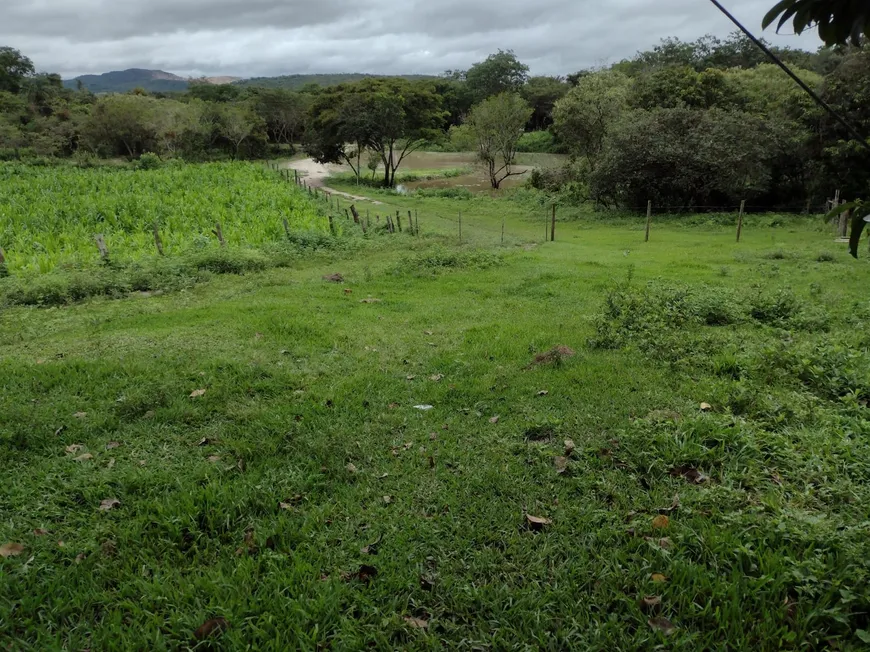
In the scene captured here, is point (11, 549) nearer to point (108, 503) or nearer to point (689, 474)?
point (108, 503)

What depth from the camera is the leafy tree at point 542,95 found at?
64.7 metres

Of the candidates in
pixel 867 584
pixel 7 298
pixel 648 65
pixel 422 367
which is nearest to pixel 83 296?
pixel 7 298

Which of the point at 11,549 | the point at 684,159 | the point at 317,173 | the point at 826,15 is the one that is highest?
the point at 684,159

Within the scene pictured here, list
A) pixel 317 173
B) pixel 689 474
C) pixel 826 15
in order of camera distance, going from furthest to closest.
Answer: pixel 317 173 < pixel 689 474 < pixel 826 15

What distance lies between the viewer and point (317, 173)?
49719 millimetres

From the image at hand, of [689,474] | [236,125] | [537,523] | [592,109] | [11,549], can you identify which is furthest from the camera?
[236,125]

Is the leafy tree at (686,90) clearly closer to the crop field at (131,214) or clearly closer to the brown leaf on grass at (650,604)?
the crop field at (131,214)

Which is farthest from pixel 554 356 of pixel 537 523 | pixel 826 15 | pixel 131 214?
pixel 131 214

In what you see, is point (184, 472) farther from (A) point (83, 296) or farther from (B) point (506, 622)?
(A) point (83, 296)

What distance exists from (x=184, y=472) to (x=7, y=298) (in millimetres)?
9282

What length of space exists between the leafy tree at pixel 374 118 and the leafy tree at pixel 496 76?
20247mm

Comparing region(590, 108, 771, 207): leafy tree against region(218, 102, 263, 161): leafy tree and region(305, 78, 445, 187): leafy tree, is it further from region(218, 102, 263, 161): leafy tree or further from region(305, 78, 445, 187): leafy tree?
region(218, 102, 263, 161): leafy tree

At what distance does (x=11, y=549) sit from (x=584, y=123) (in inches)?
1369

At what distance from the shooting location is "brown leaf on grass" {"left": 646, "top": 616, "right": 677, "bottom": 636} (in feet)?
9.17
